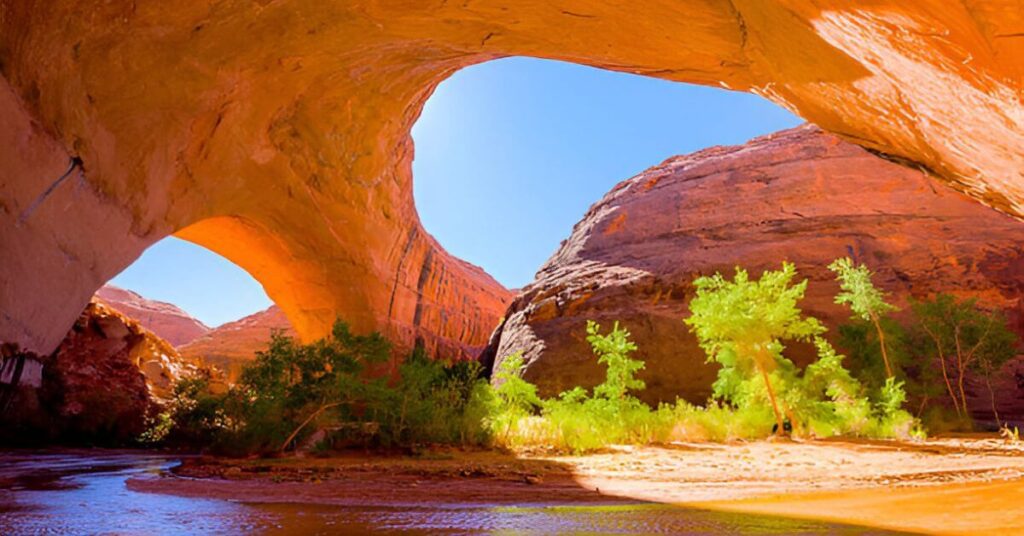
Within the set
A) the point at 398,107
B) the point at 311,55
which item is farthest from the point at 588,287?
the point at 311,55

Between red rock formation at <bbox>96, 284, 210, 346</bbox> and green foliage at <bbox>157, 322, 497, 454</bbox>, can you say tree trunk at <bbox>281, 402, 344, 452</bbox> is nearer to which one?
green foliage at <bbox>157, 322, 497, 454</bbox>

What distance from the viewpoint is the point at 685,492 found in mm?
3656

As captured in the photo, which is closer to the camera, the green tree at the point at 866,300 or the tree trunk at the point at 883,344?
the tree trunk at the point at 883,344

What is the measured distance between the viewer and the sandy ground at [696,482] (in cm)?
268

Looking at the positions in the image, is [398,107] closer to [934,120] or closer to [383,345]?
[383,345]

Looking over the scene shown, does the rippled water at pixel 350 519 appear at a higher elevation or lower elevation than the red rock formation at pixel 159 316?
lower

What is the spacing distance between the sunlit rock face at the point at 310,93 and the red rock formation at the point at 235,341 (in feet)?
76.8

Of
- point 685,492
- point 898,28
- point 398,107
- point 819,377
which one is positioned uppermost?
point 398,107

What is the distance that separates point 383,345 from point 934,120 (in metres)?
7.15

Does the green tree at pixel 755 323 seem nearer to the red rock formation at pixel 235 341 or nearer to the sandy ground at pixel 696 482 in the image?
the sandy ground at pixel 696 482

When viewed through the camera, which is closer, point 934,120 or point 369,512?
point 369,512

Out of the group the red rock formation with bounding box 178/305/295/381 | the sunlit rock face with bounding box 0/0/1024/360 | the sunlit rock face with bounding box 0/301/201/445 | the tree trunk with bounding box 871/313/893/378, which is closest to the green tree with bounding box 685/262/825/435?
the tree trunk with bounding box 871/313/893/378

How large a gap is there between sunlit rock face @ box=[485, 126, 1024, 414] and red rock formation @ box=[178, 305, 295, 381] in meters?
18.7

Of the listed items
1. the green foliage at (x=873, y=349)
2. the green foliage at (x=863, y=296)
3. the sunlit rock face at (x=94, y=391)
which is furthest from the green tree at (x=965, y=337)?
the sunlit rock face at (x=94, y=391)
